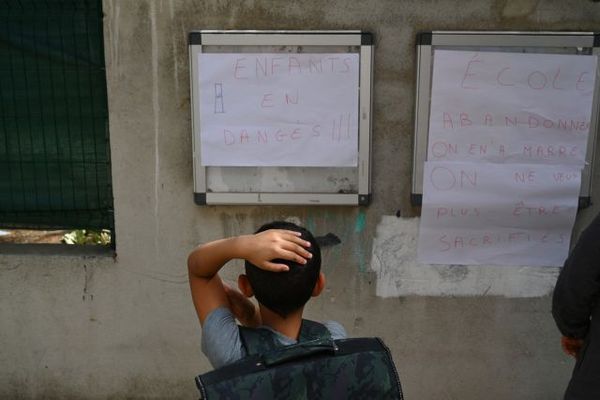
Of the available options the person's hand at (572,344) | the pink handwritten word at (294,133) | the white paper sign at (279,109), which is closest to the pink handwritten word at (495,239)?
the white paper sign at (279,109)

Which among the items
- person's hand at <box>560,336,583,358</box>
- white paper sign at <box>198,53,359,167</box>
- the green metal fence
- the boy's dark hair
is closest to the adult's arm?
person's hand at <box>560,336,583,358</box>

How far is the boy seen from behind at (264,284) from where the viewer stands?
1584 millimetres

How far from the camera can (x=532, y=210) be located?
3377 mm

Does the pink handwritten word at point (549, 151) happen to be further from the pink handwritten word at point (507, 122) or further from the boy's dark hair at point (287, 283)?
the boy's dark hair at point (287, 283)

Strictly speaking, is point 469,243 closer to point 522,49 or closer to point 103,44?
point 522,49

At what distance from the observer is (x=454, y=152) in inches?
131

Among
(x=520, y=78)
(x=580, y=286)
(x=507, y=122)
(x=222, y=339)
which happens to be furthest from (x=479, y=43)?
(x=222, y=339)

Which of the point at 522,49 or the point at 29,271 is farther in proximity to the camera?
the point at 29,271

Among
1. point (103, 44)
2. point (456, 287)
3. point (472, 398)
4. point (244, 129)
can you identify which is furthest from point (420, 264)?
point (103, 44)

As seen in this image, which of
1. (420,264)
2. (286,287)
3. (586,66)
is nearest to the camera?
(286,287)

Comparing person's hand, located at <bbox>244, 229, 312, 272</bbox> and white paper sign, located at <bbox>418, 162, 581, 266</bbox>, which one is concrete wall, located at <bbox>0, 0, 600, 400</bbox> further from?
person's hand, located at <bbox>244, 229, 312, 272</bbox>

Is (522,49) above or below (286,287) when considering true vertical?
above

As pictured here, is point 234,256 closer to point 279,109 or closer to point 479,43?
point 279,109

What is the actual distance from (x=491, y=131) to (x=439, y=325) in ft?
3.74
